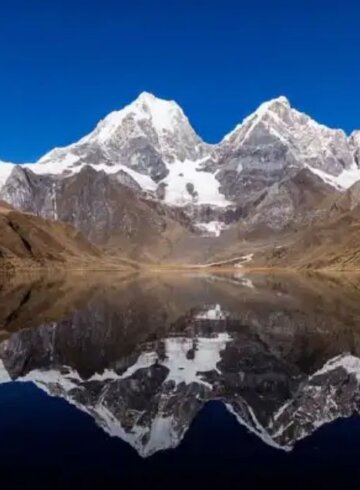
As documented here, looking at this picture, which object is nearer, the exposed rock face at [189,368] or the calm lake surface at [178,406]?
the calm lake surface at [178,406]

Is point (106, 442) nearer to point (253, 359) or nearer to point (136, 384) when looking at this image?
point (136, 384)

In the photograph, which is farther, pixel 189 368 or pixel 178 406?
pixel 189 368

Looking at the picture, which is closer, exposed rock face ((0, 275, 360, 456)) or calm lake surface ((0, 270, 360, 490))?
calm lake surface ((0, 270, 360, 490))

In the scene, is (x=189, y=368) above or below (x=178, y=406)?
above
